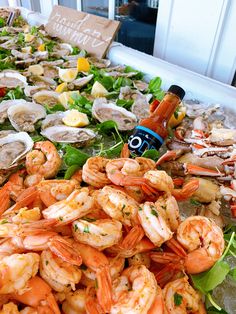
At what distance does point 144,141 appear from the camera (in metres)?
0.93

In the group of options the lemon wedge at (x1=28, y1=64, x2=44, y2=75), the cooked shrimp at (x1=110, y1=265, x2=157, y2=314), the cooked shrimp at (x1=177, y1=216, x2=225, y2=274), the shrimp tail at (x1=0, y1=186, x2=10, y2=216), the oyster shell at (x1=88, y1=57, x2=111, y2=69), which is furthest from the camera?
the oyster shell at (x1=88, y1=57, x2=111, y2=69)

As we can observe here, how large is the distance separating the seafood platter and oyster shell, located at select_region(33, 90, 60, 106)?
14 cm

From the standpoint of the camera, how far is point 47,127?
111cm

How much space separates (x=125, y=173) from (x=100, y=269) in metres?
0.26

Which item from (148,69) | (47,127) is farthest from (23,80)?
(148,69)

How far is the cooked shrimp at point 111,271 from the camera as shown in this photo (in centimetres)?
53

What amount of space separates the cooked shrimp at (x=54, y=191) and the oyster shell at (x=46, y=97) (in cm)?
74

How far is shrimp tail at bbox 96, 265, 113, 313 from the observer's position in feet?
1.55

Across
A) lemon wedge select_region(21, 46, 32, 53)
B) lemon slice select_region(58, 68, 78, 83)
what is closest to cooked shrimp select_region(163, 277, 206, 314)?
lemon slice select_region(58, 68, 78, 83)

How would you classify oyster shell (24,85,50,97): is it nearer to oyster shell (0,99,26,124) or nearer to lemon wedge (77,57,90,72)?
oyster shell (0,99,26,124)

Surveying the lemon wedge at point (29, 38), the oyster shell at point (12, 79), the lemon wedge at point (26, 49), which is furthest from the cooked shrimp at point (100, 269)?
the lemon wedge at point (29, 38)

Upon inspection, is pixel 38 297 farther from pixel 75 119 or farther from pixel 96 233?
pixel 75 119

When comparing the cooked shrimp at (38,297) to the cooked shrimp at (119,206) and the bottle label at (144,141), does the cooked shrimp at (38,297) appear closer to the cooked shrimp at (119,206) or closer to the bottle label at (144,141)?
the cooked shrimp at (119,206)

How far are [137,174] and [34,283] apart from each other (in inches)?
13.7
